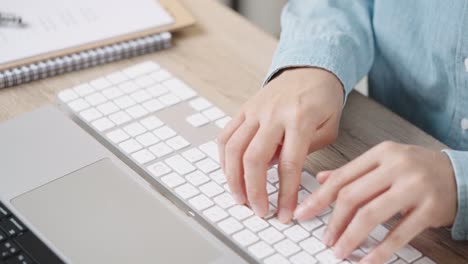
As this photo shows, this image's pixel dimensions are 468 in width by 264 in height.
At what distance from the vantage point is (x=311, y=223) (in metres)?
0.79

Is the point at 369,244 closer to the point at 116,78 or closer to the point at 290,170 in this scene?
the point at 290,170

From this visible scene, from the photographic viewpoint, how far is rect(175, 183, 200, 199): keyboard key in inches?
32.6

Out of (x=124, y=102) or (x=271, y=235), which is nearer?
(x=271, y=235)

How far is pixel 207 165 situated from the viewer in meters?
0.87

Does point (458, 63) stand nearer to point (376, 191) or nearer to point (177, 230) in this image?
point (376, 191)

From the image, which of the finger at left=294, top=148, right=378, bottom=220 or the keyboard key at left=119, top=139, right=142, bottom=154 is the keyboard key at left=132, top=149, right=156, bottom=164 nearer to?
the keyboard key at left=119, top=139, right=142, bottom=154

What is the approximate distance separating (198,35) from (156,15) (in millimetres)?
64

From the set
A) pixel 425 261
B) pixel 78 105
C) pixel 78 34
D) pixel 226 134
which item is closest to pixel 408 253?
pixel 425 261

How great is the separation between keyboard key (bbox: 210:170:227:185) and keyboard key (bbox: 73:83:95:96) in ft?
0.73

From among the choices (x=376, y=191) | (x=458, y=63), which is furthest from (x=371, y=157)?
(x=458, y=63)

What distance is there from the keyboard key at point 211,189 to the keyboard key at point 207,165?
23 millimetres

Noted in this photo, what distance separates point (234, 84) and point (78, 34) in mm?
224

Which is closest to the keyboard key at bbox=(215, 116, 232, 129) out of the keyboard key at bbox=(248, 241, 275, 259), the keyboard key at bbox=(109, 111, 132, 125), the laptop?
the laptop

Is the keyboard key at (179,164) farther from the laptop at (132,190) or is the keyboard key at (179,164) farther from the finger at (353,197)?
the finger at (353,197)
